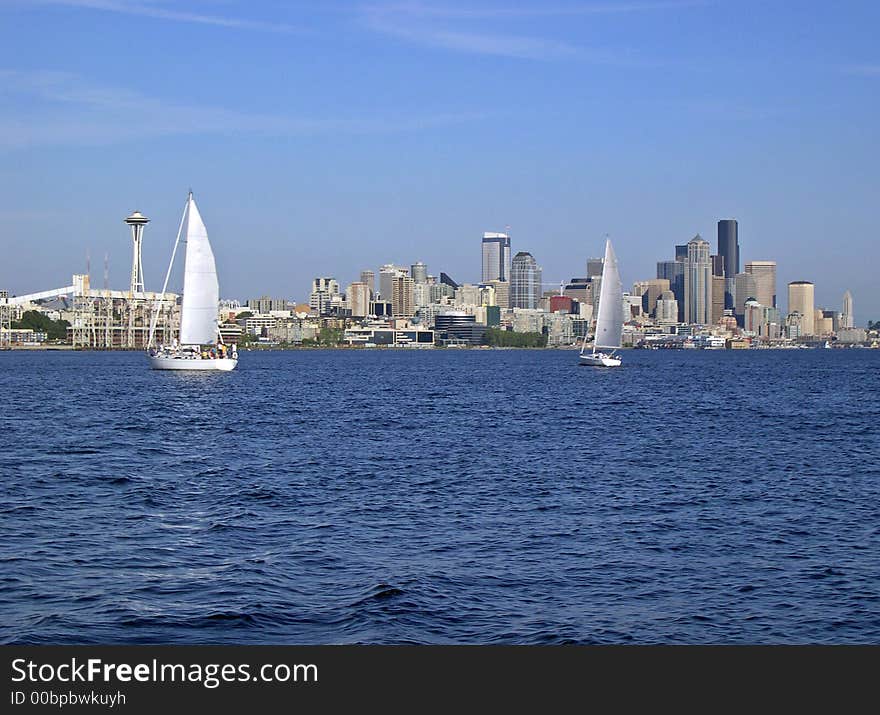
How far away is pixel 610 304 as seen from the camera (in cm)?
12875

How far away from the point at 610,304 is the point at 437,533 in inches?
4245

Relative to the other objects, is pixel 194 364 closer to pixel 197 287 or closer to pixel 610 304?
pixel 197 287

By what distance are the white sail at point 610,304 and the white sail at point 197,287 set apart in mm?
44401

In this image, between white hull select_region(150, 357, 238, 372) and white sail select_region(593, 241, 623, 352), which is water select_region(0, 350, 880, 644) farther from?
white sail select_region(593, 241, 623, 352)

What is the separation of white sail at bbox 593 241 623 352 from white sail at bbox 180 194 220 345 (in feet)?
146

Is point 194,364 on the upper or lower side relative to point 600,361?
upper

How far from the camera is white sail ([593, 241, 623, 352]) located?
420ft

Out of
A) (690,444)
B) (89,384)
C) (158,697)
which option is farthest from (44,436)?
(89,384)

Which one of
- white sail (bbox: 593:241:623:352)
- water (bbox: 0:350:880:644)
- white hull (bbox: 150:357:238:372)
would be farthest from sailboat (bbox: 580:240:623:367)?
water (bbox: 0:350:880:644)

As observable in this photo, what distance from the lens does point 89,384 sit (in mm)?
94625

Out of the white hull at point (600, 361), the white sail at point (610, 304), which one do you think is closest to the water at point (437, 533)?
the white sail at point (610, 304)

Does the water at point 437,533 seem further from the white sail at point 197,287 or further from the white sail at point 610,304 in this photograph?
the white sail at point 610,304

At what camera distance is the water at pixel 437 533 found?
16328 mm

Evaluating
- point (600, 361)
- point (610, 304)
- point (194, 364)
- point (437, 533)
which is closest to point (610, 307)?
point (610, 304)
